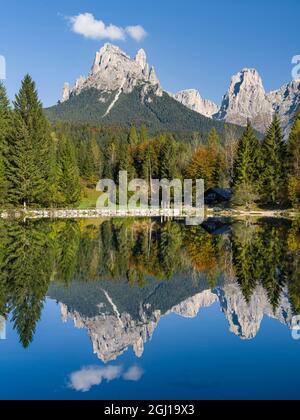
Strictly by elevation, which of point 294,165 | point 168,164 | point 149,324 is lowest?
point 149,324

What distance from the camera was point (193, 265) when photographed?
2131 cm

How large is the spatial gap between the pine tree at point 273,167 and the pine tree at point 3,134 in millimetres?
31808

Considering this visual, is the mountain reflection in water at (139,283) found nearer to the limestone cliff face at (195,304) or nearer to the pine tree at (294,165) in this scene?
the limestone cliff face at (195,304)

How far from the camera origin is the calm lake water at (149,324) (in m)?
8.43

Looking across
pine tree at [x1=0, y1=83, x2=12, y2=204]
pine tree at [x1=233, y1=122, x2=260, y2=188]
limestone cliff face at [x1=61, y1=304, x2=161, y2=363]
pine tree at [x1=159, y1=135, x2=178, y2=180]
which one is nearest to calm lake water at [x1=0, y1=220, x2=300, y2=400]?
limestone cliff face at [x1=61, y1=304, x2=161, y2=363]

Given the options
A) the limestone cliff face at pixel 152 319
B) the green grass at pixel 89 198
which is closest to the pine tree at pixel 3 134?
the green grass at pixel 89 198

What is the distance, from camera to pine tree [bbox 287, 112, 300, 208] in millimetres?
55906

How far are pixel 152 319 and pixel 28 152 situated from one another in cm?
4610

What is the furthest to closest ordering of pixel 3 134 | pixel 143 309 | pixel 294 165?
1. pixel 294 165
2. pixel 3 134
3. pixel 143 309

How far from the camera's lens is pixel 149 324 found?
41.5 feet

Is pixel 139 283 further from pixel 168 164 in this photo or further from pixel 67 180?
pixel 168 164

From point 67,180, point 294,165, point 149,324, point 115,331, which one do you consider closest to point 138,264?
point 149,324

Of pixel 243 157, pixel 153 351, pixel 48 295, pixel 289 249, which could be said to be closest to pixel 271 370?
pixel 153 351

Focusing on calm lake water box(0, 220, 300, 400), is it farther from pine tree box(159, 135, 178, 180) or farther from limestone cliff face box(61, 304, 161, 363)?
pine tree box(159, 135, 178, 180)
